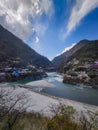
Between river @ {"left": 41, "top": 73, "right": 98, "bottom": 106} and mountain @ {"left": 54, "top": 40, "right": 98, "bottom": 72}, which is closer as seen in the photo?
river @ {"left": 41, "top": 73, "right": 98, "bottom": 106}

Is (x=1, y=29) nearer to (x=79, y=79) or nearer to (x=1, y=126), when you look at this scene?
(x=79, y=79)

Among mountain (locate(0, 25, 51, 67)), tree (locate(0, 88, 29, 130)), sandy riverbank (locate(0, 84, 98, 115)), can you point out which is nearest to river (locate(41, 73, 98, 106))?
sandy riverbank (locate(0, 84, 98, 115))

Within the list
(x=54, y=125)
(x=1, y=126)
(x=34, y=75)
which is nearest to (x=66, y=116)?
(x=54, y=125)

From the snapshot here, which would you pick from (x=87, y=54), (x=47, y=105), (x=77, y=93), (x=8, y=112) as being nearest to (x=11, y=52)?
(x=87, y=54)

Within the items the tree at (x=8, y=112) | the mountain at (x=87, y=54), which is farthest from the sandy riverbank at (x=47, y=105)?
the mountain at (x=87, y=54)

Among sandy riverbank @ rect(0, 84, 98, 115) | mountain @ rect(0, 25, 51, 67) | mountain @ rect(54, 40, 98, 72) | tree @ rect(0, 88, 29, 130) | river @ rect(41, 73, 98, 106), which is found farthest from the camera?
mountain @ rect(0, 25, 51, 67)

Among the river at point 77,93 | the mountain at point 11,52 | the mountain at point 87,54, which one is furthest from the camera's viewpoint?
the mountain at point 11,52

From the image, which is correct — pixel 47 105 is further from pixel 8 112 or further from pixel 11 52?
pixel 11 52

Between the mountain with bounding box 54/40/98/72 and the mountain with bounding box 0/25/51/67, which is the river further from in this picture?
the mountain with bounding box 0/25/51/67

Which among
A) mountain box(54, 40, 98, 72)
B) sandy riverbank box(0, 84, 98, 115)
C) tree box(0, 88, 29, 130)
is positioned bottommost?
sandy riverbank box(0, 84, 98, 115)

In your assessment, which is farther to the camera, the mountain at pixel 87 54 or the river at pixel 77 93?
the mountain at pixel 87 54

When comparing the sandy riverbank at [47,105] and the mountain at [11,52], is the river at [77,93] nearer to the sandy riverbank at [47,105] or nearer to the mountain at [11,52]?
the sandy riverbank at [47,105]
